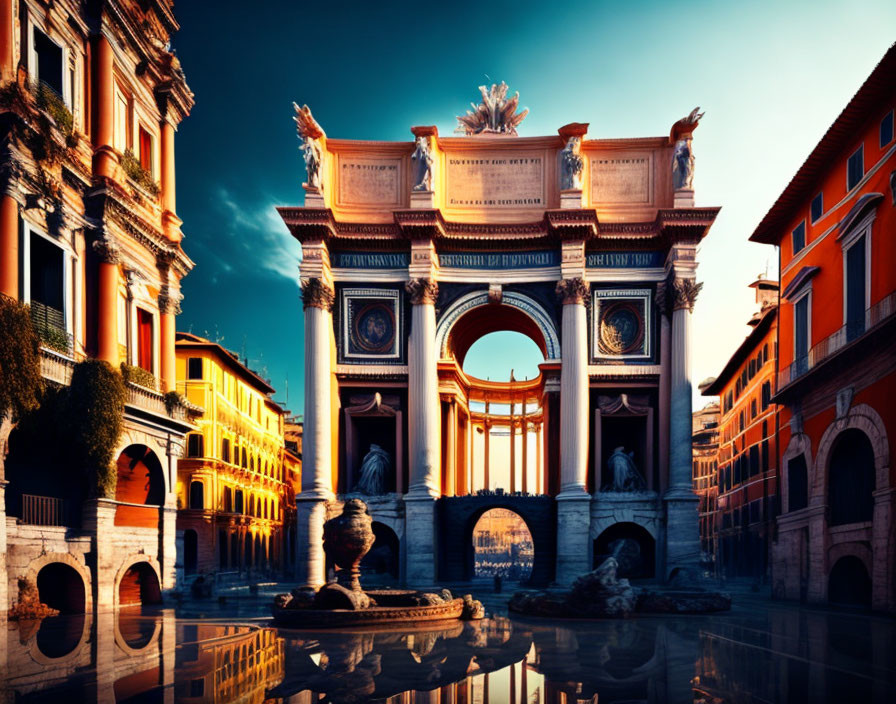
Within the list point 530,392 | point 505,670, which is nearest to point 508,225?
point 530,392

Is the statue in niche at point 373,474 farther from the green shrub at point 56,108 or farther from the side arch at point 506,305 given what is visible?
the green shrub at point 56,108

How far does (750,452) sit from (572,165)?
2208 centimetres

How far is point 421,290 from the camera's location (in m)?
35.8

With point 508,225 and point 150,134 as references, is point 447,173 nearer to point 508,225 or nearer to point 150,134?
point 508,225

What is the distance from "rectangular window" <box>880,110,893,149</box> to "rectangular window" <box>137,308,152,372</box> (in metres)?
25.3

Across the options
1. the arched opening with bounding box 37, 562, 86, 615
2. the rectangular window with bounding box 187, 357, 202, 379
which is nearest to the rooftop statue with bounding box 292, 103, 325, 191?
the rectangular window with bounding box 187, 357, 202, 379

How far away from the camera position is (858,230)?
2572cm

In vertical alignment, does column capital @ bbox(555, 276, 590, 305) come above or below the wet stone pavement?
above

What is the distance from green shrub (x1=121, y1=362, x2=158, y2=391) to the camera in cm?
2588

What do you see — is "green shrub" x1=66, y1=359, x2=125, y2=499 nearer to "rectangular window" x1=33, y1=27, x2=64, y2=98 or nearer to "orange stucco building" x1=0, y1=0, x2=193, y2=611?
"orange stucco building" x1=0, y1=0, x2=193, y2=611

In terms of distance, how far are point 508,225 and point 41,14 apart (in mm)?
20028

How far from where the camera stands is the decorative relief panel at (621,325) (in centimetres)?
3594

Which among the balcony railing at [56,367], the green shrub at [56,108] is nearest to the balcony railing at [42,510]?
the balcony railing at [56,367]

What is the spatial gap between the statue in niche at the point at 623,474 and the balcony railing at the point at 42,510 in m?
22.0
